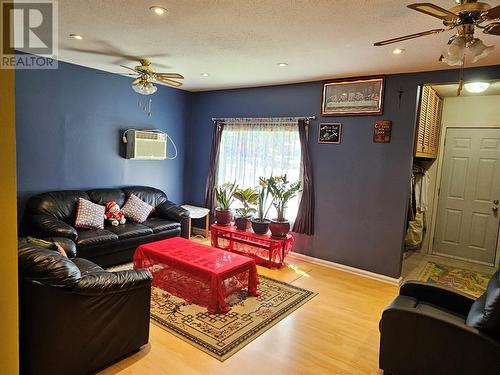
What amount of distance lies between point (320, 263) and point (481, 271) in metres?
2.31

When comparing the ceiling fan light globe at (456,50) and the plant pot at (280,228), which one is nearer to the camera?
the ceiling fan light globe at (456,50)

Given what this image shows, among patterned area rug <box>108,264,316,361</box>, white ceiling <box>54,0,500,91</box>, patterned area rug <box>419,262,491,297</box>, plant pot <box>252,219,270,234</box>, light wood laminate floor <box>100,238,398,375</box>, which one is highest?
white ceiling <box>54,0,500,91</box>

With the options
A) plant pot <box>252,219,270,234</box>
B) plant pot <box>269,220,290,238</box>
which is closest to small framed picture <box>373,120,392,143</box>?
plant pot <box>269,220,290,238</box>

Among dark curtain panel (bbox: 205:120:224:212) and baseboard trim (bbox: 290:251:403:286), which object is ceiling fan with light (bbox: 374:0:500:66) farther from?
dark curtain panel (bbox: 205:120:224:212)

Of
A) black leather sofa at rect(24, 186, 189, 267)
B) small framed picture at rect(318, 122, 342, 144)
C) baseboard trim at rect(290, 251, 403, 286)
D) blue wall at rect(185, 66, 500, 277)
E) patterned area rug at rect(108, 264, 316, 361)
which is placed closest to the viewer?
patterned area rug at rect(108, 264, 316, 361)

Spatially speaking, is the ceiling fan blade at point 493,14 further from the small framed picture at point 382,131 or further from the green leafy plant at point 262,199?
the green leafy plant at point 262,199

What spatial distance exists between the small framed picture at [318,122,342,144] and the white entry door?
2.03m

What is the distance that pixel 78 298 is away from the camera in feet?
6.63

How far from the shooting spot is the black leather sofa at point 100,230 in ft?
12.2

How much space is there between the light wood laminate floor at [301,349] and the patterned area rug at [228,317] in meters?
0.07

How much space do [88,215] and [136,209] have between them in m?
0.71

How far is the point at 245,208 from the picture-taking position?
4.85 m

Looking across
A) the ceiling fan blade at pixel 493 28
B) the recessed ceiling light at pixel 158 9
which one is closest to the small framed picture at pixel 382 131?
the ceiling fan blade at pixel 493 28

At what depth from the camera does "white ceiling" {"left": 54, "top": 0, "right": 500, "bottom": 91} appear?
7.73 ft
